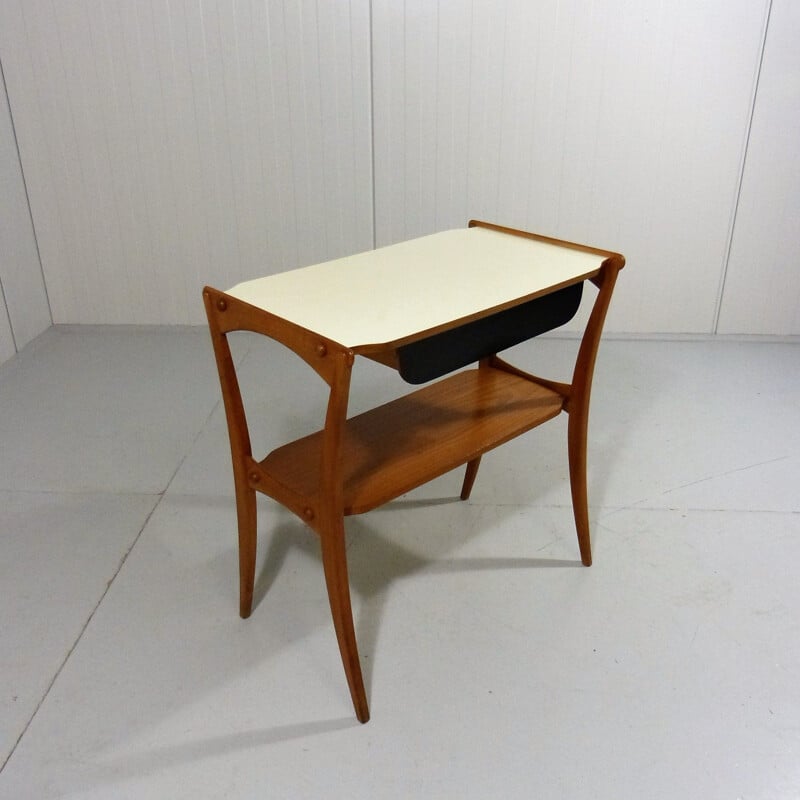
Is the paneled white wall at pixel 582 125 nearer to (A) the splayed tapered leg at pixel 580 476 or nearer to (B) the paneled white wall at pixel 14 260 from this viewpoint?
(B) the paneled white wall at pixel 14 260

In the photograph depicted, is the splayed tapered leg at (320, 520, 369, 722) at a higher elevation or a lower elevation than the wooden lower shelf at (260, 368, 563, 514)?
lower

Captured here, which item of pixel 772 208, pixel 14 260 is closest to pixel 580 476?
pixel 772 208

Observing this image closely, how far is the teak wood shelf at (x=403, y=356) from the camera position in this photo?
1438mm

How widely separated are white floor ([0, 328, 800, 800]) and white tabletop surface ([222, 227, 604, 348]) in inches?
31.7

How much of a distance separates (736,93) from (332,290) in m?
2.35

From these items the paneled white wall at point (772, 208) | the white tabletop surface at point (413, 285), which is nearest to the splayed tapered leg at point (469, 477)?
the white tabletop surface at point (413, 285)

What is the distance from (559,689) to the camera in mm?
1696

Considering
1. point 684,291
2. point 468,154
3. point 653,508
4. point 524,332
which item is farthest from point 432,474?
point 684,291

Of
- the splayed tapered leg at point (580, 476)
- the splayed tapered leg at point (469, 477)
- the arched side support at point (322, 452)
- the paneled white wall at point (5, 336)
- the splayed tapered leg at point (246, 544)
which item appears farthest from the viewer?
the paneled white wall at point (5, 336)

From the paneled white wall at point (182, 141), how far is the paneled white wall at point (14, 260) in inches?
2.2

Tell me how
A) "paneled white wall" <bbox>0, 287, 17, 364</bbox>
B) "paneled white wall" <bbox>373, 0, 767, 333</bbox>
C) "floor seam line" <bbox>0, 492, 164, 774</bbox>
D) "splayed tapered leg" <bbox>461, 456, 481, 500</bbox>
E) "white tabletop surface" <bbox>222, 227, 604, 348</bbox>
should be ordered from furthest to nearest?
"paneled white wall" <bbox>0, 287, 17, 364</bbox>
"paneled white wall" <bbox>373, 0, 767, 333</bbox>
"splayed tapered leg" <bbox>461, 456, 481, 500</bbox>
"floor seam line" <bbox>0, 492, 164, 774</bbox>
"white tabletop surface" <bbox>222, 227, 604, 348</bbox>

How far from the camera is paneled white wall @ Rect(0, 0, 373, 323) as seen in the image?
3.14m

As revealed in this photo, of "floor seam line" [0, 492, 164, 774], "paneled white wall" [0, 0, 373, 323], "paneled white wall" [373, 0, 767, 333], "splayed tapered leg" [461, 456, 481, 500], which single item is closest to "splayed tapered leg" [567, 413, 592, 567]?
"splayed tapered leg" [461, 456, 481, 500]

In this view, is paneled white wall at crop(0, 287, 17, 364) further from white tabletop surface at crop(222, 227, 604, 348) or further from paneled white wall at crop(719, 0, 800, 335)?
paneled white wall at crop(719, 0, 800, 335)
